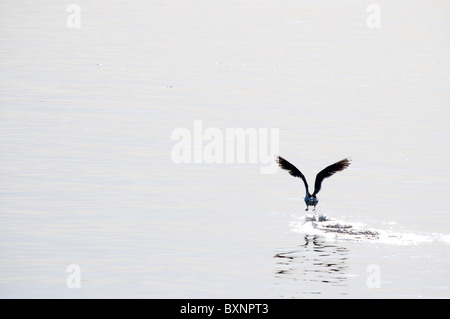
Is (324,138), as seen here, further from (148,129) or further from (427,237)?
(427,237)

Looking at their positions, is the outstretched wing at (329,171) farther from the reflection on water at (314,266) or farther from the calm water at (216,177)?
the reflection on water at (314,266)

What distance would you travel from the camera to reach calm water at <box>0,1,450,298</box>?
74.0 ft

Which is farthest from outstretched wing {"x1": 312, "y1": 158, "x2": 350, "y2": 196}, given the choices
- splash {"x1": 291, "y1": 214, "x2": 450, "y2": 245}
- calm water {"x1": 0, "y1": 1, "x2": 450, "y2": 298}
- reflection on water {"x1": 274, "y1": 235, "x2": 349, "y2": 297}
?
reflection on water {"x1": 274, "y1": 235, "x2": 349, "y2": 297}

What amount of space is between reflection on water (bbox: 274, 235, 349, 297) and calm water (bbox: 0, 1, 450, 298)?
0.06 m

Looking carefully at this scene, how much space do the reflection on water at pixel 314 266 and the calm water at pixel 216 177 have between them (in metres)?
0.06

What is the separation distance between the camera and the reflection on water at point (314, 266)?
70.6 ft

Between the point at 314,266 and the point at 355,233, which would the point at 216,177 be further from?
the point at 314,266

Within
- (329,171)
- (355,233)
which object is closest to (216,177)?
(329,171)

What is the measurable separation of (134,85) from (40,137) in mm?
19242

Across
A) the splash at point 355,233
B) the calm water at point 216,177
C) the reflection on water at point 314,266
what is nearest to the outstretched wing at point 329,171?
the calm water at point 216,177

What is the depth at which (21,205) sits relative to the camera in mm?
29500

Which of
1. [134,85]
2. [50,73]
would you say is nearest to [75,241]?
[134,85]

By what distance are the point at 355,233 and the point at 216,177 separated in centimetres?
911

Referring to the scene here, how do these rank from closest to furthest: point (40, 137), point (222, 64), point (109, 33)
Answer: point (40, 137), point (222, 64), point (109, 33)
